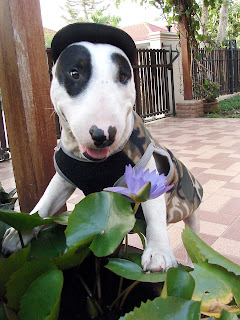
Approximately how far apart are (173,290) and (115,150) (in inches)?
23.0

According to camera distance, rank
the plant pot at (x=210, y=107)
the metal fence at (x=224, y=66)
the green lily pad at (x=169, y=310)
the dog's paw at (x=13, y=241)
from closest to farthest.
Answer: the green lily pad at (x=169, y=310)
the dog's paw at (x=13, y=241)
the plant pot at (x=210, y=107)
the metal fence at (x=224, y=66)

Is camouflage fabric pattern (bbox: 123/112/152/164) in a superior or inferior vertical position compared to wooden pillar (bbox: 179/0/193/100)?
inferior

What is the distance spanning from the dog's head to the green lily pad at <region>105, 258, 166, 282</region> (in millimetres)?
322

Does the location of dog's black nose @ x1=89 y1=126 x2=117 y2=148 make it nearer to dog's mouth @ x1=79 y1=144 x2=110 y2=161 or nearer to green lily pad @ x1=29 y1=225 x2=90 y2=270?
dog's mouth @ x1=79 y1=144 x2=110 y2=161

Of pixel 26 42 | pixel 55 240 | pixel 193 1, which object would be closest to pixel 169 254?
pixel 55 240

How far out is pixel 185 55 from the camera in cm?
827

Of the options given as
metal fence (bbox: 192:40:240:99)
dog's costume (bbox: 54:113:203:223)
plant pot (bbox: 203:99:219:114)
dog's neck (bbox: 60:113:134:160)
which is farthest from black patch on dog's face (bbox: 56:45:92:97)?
metal fence (bbox: 192:40:240:99)

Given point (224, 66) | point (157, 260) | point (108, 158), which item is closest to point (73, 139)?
point (108, 158)

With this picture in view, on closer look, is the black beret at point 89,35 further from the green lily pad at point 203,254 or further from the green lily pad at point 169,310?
the green lily pad at point 169,310

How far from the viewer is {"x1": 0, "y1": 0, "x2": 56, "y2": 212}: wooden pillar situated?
118 cm

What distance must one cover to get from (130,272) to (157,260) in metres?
0.19

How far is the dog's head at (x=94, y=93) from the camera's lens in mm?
869

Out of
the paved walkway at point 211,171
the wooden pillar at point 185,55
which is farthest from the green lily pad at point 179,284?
the wooden pillar at point 185,55

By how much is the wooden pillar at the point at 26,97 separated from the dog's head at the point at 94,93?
0.73 feet
